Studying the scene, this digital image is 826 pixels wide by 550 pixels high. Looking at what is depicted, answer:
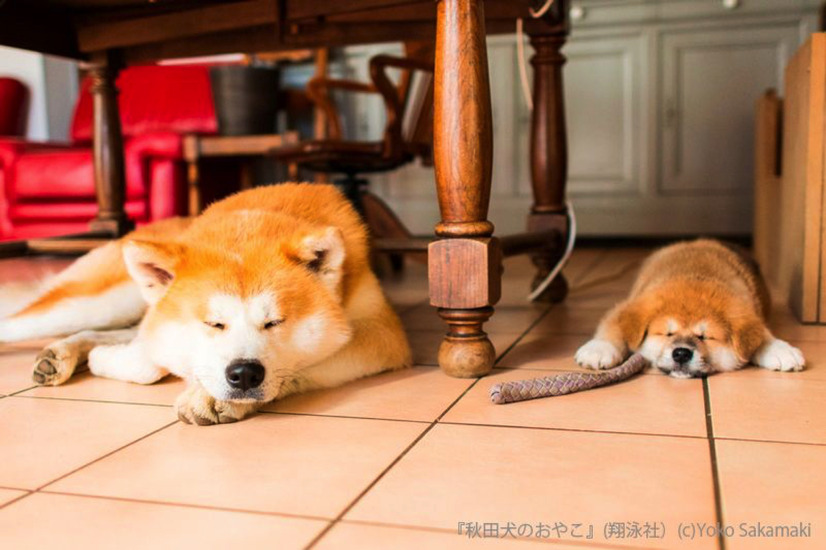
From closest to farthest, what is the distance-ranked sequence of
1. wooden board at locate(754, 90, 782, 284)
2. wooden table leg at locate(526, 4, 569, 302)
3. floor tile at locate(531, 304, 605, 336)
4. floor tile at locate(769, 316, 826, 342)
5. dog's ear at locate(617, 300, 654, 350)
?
1. dog's ear at locate(617, 300, 654, 350)
2. floor tile at locate(769, 316, 826, 342)
3. floor tile at locate(531, 304, 605, 336)
4. wooden table leg at locate(526, 4, 569, 302)
5. wooden board at locate(754, 90, 782, 284)

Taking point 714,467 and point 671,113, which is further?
point 671,113

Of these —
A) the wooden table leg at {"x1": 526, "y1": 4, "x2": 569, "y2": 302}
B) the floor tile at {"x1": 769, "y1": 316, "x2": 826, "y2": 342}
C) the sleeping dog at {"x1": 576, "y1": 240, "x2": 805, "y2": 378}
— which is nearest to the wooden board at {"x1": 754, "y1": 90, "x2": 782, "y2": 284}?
the floor tile at {"x1": 769, "y1": 316, "x2": 826, "y2": 342}

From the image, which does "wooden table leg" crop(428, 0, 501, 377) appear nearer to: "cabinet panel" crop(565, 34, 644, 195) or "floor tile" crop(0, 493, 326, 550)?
"floor tile" crop(0, 493, 326, 550)

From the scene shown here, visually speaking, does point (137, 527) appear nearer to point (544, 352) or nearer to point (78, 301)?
point (78, 301)

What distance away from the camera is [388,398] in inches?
57.3

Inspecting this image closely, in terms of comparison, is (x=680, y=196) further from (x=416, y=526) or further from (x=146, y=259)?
(x=416, y=526)

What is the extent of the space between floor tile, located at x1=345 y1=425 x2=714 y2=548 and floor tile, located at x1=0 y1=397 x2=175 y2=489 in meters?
0.47

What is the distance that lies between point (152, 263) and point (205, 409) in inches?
12.5

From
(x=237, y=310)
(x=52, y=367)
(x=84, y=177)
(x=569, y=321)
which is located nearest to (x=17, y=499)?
(x=237, y=310)

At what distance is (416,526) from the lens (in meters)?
0.89

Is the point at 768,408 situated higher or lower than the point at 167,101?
lower

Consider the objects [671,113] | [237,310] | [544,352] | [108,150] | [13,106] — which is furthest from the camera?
[13,106]

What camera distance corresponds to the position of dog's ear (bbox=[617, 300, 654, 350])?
171 centimetres

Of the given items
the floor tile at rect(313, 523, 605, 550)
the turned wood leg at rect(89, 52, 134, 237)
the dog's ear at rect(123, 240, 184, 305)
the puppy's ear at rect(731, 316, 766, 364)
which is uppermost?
the turned wood leg at rect(89, 52, 134, 237)
